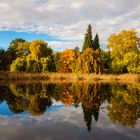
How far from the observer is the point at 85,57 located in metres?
62.0

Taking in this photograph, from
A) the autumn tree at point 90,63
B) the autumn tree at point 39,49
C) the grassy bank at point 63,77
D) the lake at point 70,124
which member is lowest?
the lake at point 70,124

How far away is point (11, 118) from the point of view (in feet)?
52.2

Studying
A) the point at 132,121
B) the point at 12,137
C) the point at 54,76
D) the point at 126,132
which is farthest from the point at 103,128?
the point at 54,76

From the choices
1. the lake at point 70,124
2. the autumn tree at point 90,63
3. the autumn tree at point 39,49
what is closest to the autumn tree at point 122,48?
the autumn tree at point 90,63

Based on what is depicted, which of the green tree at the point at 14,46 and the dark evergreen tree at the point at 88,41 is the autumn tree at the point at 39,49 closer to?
the green tree at the point at 14,46

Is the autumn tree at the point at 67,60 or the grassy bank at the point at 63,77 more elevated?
the autumn tree at the point at 67,60

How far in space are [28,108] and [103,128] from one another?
274 inches

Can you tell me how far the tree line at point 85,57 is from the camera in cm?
6225

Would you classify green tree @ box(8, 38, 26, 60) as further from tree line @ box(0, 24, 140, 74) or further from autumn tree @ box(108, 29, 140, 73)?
autumn tree @ box(108, 29, 140, 73)

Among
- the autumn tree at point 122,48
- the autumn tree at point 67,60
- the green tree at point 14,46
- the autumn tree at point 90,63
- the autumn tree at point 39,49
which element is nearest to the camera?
the autumn tree at point 90,63

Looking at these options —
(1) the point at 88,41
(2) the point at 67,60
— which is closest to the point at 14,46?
(2) the point at 67,60

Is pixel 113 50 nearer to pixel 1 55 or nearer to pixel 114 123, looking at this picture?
pixel 1 55

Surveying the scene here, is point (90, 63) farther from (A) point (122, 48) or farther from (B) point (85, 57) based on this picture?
A: (A) point (122, 48)

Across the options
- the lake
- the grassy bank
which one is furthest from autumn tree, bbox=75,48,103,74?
the lake
